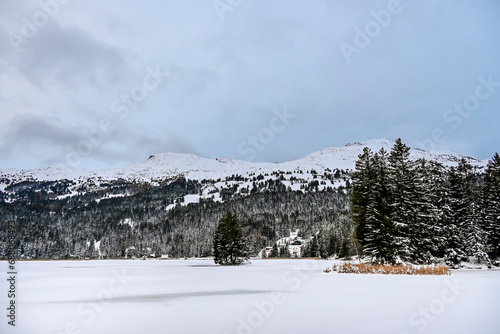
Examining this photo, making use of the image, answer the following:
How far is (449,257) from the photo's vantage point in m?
43.3

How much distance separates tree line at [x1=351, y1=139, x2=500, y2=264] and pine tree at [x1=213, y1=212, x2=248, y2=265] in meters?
24.9

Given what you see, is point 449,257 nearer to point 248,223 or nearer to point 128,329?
point 128,329

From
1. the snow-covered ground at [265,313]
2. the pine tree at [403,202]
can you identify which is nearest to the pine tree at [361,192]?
the pine tree at [403,202]

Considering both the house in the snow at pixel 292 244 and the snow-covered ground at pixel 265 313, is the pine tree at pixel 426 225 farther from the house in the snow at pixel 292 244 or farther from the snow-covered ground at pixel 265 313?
the house in the snow at pixel 292 244

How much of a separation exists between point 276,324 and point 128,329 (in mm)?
4465

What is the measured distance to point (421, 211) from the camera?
42250 millimetres

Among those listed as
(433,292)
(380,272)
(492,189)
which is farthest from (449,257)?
(433,292)

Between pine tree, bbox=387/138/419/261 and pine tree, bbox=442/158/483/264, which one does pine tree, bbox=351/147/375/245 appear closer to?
pine tree, bbox=387/138/419/261

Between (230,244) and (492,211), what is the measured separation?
40854mm

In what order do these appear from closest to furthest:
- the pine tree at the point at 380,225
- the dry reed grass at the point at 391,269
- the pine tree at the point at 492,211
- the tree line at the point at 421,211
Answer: the dry reed grass at the point at 391,269, the pine tree at the point at 380,225, the tree line at the point at 421,211, the pine tree at the point at 492,211

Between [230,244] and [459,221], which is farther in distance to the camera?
[230,244]

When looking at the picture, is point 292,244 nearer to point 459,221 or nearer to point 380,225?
point 459,221

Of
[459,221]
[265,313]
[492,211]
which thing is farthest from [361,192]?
[265,313]

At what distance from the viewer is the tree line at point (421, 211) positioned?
38.5 meters
